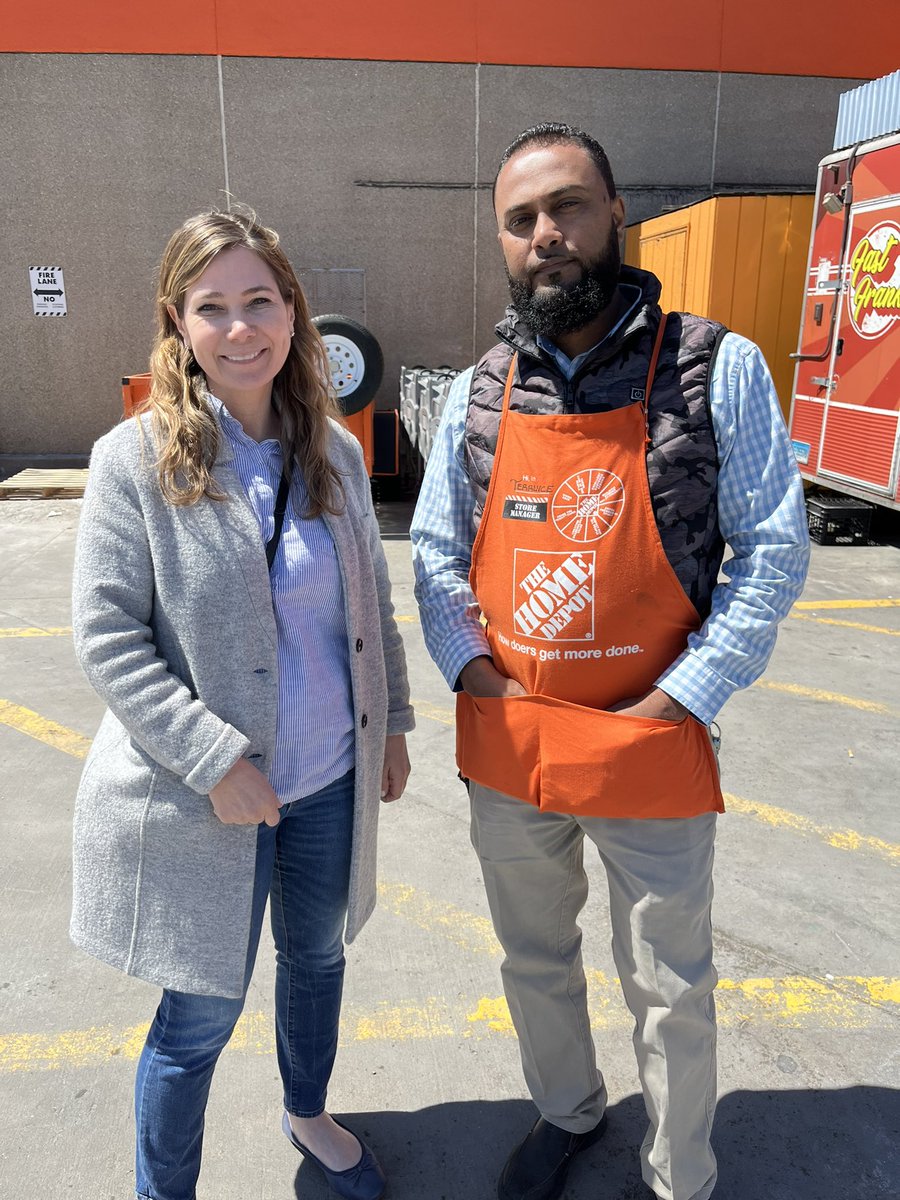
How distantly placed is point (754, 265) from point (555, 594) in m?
8.60

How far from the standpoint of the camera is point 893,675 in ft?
16.0

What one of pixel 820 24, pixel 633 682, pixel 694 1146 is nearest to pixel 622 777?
pixel 633 682

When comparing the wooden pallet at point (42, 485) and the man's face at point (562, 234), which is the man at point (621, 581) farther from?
the wooden pallet at point (42, 485)

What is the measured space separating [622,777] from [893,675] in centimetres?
381

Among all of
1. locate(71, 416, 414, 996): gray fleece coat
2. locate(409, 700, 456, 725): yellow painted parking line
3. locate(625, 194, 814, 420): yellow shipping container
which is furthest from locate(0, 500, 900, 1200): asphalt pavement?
locate(625, 194, 814, 420): yellow shipping container

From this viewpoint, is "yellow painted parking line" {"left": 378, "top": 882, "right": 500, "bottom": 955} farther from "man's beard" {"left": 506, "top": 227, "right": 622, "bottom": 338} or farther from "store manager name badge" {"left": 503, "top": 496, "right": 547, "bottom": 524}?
"man's beard" {"left": 506, "top": 227, "right": 622, "bottom": 338}

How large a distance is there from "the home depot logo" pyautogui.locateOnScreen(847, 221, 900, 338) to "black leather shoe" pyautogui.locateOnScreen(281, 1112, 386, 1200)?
6657 millimetres

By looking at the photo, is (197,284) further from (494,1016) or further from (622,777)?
(494,1016)

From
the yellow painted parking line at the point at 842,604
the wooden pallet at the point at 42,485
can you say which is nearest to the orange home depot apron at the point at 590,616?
the yellow painted parking line at the point at 842,604

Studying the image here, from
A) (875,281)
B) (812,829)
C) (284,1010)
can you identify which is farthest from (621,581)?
(875,281)

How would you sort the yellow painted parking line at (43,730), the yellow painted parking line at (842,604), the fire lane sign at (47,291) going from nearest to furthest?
the yellow painted parking line at (43,730), the yellow painted parking line at (842,604), the fire lane sign at (47,291)

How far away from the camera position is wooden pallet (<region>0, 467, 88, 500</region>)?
991 cm

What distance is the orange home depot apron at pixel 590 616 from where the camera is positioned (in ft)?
5.50

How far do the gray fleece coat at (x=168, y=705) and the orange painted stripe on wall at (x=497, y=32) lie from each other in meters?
11.2
